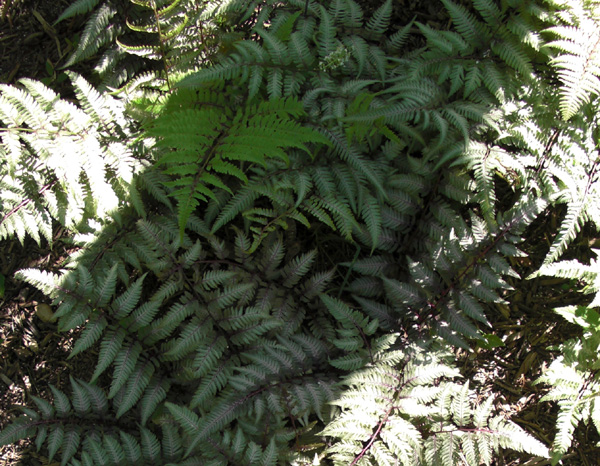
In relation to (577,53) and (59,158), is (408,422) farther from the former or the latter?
(59,158)

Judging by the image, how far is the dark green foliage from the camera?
2551 millimetres

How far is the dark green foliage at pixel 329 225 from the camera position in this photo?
255cm

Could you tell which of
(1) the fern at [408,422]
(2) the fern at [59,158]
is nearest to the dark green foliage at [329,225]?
(1) the fern at [408,422]

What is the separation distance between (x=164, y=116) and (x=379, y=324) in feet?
5.40

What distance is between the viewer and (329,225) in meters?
2.71

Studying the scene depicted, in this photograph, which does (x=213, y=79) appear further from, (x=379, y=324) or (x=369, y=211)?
(x=379, y=324)

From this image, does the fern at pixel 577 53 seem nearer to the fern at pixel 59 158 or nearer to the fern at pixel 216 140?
the fern at pixel 216 140

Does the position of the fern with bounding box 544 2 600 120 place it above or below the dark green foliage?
above

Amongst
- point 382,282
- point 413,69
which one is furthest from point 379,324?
point 413,69

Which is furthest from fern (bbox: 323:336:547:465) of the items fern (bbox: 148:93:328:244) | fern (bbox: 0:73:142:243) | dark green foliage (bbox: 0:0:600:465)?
fern (bbox: 0:73:142:243)

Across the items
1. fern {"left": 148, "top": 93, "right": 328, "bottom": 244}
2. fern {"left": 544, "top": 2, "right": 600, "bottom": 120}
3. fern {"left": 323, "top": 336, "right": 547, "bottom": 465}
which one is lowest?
fern {"left": 323, "top": 336, "right": 547, "bottom": 465}

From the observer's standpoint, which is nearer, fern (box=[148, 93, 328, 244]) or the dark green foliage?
fern (box=[148, 93, 328, 244])

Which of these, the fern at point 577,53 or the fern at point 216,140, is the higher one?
the fern at point 577,53

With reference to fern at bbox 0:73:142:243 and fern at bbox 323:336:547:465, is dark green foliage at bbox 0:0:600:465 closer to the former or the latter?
fern at bbox 323:336:547:465
